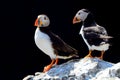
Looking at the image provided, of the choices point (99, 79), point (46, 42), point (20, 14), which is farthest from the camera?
point (20, 14)

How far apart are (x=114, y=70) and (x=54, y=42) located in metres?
1.80

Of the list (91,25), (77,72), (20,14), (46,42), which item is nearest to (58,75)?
(77,72)

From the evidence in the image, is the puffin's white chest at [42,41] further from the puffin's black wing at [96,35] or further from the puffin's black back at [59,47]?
the puffin's black wing at [96,35]

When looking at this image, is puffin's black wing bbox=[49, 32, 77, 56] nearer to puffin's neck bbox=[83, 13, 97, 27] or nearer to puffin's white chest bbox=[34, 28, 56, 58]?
puffin's white chest bbox=[34, 28, 56, 58]

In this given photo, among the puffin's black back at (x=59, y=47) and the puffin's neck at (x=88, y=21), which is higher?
the puffin's neck at (x=88, y=21)

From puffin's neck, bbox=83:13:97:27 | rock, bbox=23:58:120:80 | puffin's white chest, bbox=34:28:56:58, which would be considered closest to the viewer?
rock, bbox=23:58:120:80

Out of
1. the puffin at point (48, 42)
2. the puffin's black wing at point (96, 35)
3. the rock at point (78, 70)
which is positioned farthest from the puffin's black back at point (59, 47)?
the rock at point (78, 70)

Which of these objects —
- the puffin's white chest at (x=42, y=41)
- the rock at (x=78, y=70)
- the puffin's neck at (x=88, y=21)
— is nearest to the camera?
the rock at (x=78, y=70)

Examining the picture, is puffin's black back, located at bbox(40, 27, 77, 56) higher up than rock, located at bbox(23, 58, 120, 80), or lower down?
higher up

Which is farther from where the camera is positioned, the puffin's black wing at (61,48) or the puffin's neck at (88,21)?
the puffin's neck at (88,21)

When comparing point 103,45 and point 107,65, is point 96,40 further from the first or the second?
point 107,65

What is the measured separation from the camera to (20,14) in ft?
30.8

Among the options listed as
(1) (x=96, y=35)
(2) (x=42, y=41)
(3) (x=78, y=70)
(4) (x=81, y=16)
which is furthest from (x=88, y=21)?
(3) (x=78, y=70)

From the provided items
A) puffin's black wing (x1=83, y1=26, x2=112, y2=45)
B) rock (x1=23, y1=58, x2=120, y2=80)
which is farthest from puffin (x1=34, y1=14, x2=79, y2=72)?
rock (x1=23, y1=58, x2=120, y2=80)
